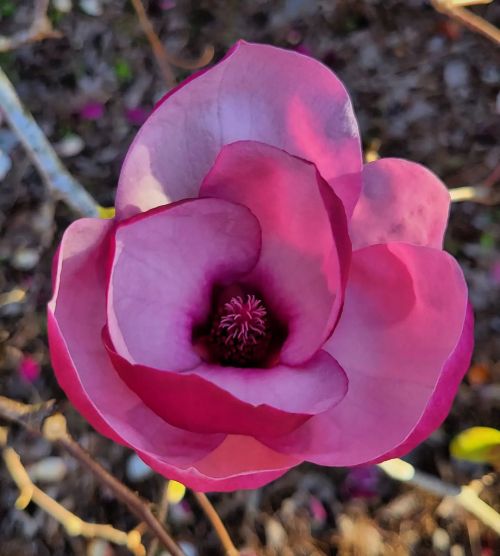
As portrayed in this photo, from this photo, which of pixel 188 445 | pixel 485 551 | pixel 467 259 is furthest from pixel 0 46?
pixel 485 551

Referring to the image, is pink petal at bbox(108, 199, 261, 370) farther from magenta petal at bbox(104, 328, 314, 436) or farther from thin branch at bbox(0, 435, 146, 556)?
thin branch at bbox(0, 435, 146, 556)

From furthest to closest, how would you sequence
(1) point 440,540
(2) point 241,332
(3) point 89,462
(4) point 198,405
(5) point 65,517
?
(1) point 440,540 → (5) point 65,517 → (3) point 89,462 → (2) point 241,332 → (4) point 198,405

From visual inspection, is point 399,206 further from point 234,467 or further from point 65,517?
point 65,517

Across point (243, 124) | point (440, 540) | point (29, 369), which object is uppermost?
point (243, 124)

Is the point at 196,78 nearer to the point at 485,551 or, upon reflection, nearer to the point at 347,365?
the point at 347,365

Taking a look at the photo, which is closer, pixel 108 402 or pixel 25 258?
pixel 108 402

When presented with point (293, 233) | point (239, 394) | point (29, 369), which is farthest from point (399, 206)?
point (29, 369)
